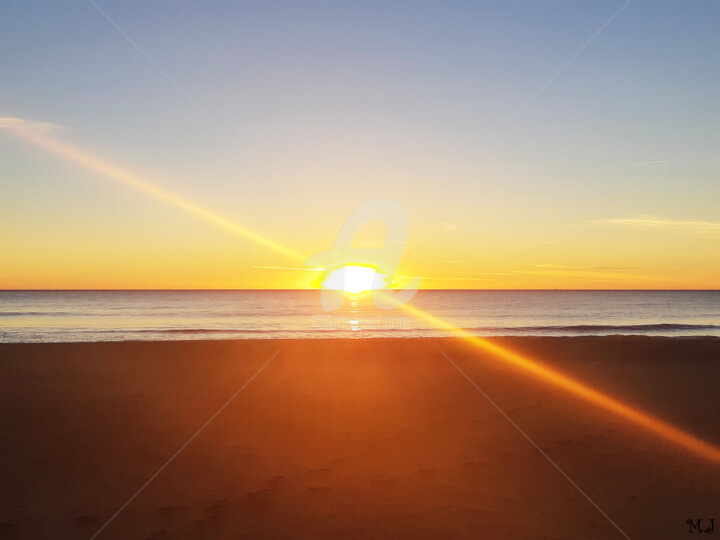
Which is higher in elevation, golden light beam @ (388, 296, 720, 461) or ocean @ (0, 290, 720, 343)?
ocean @ (0, 290, 720, 343)

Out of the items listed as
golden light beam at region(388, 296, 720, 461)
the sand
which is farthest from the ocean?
the sand

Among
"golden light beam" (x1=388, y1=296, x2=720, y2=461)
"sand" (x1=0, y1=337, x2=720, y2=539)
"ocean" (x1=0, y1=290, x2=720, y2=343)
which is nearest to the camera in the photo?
"sand" (x1=0, y1=337, x2=720, y2=539)

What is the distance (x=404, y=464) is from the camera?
7445mm

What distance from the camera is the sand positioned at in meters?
5.81

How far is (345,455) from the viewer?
784 centimetres

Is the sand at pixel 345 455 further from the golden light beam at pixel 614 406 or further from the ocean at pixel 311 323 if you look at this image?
the ocean at pixel 311 323

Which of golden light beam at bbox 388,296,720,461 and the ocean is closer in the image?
golden light beam at bbox 388,296,720,461

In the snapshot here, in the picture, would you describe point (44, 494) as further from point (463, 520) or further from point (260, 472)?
point (463, 520)

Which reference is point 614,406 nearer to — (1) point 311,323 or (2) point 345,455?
(2) point 345,455

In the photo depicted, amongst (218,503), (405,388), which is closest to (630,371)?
(405,388)

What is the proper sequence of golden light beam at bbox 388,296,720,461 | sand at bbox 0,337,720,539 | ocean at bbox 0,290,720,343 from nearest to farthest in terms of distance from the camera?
1. sand at bbox 0,337,720,539
2. golden light beam at bbox 388,296,720,461
3. ocean at bbox 0,290,720,343

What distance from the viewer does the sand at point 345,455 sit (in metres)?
5.81

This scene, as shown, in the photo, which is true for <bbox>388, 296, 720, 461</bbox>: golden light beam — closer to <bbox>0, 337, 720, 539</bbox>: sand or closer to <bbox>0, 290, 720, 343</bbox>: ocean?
<bbox>0, 337, 720, 539</bbox>: sand

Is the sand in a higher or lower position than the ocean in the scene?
lower
